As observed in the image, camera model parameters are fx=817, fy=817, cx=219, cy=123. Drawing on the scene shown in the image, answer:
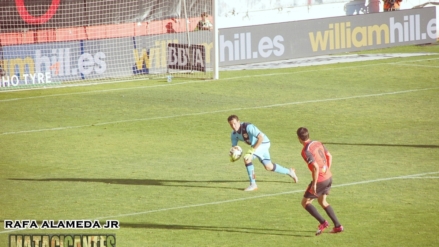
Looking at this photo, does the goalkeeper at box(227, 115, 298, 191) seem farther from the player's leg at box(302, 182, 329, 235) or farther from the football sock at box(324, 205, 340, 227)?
the football sock at box(324, 205, 340, 227)

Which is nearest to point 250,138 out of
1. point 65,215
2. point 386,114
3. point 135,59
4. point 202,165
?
point 202,165

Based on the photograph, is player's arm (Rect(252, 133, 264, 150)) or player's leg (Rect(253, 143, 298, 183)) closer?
player's arm (Rect(252, 133, 264, 150))

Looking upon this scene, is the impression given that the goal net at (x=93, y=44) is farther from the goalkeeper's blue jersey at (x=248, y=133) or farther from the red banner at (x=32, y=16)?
the goalkeeper's blue jersey at (x=248, y=133)

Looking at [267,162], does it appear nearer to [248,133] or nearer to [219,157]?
[248,133]

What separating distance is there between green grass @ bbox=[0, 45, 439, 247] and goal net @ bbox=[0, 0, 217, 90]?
3.24ft

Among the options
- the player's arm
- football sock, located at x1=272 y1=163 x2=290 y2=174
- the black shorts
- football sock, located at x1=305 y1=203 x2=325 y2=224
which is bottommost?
football sock, located at x1=305 y1=203 x2=325 y2=224

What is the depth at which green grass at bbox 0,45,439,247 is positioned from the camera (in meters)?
13.3

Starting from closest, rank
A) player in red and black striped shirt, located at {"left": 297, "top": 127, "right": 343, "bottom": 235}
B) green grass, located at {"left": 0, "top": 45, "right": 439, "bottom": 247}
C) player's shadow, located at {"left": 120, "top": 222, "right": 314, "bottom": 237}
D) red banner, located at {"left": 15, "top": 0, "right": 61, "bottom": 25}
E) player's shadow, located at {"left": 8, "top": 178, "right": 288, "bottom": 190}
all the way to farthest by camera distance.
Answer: player in red and black striped shirt, located at {"left": 297, "top": 127, "right": 343, "bottom": 235} < player's shadow, located at {"left": 120, "top": 222, "right": 314, "bottom": 237} < green grass, located at {"left": 0, "top": 45, "right": 439, "bottom": 247} < player's shadow, located at {"left": 8, "top": 178, "right": 288, "bottom": 190} < red banner, located at {"left": 15, "top": 0, "right": 61, "bottom": 25}

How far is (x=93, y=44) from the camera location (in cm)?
2966

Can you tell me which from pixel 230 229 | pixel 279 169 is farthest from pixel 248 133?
pixel 230 229

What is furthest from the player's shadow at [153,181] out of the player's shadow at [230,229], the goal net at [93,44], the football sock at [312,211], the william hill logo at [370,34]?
the william hill logo at [370,34]

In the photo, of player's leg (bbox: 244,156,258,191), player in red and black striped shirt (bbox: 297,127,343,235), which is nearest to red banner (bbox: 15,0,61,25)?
player's leg (bbox: 244,156,258,191)

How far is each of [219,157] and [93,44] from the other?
41.5ft

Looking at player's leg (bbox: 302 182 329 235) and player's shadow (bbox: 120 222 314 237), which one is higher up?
player's leg (bbox: 302 182 329 235)
